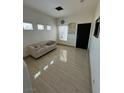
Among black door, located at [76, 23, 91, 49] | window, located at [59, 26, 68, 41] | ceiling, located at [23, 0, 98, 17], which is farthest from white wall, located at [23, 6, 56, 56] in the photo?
black door, located at [76, 23, 91, 49]

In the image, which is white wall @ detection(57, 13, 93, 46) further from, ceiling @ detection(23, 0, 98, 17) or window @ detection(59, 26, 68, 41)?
ceiling @ detection(23, 0, 98, 17)

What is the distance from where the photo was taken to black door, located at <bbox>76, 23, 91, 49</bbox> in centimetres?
491

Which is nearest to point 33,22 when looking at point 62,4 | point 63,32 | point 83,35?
point 62,4

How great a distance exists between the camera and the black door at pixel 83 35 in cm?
491

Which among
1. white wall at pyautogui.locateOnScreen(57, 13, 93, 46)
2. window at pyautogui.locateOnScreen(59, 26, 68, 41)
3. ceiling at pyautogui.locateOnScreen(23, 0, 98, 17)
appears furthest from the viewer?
window at pyautogui.locateOnScreen(59, 26, 68, 41)

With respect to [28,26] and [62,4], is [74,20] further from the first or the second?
[28,26]

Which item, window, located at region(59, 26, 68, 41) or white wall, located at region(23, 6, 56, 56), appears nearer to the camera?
white wall, located at region(23, 6, 56, 56)

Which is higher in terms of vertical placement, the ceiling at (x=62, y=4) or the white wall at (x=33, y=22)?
the ceiling at (x=62, y=4)

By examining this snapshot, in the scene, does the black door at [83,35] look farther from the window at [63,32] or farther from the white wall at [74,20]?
the window at [63,32]

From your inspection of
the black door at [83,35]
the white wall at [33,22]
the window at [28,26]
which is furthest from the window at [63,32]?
the window at [28,26]
